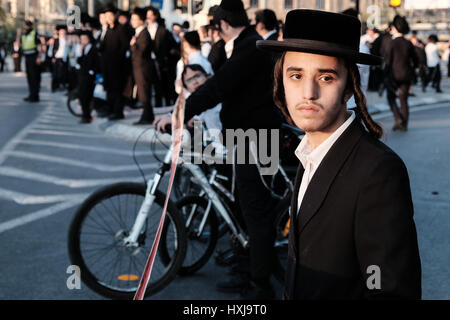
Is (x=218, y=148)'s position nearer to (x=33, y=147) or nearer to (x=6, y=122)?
(x=33, y=147)

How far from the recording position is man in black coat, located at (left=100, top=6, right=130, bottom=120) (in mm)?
15461

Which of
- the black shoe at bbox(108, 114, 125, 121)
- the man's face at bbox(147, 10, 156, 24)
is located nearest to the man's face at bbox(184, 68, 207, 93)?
the black shoe at bbox(108, 114, 125, 121)

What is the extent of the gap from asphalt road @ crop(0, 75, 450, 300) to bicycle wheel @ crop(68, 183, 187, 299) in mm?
156

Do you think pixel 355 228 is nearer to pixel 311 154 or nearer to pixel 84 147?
pixel 311 154

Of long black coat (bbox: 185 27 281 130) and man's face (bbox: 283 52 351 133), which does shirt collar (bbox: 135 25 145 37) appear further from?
man's face (bbox: 283 52 351 133)

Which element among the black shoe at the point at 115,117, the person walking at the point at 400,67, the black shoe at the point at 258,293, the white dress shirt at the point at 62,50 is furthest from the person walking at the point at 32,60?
the black shoe at the point at 258,293

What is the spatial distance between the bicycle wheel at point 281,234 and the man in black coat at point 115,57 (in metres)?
10.3

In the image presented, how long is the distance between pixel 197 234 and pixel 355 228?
3783 mm

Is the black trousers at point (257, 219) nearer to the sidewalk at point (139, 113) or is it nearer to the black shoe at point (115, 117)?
the sidewalk at point (139, 113)

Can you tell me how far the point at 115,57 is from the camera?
1552cm

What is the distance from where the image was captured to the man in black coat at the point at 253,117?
4.86 meters

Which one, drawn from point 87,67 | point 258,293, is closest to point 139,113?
point 87,67

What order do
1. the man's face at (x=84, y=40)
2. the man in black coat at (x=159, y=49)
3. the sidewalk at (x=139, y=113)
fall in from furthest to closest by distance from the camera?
the man in black coat at (x=159, y=49) → the man's face at (x=84, y=40) → the sidewalk at (x=139, y=113)

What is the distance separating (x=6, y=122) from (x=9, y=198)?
304 inches
